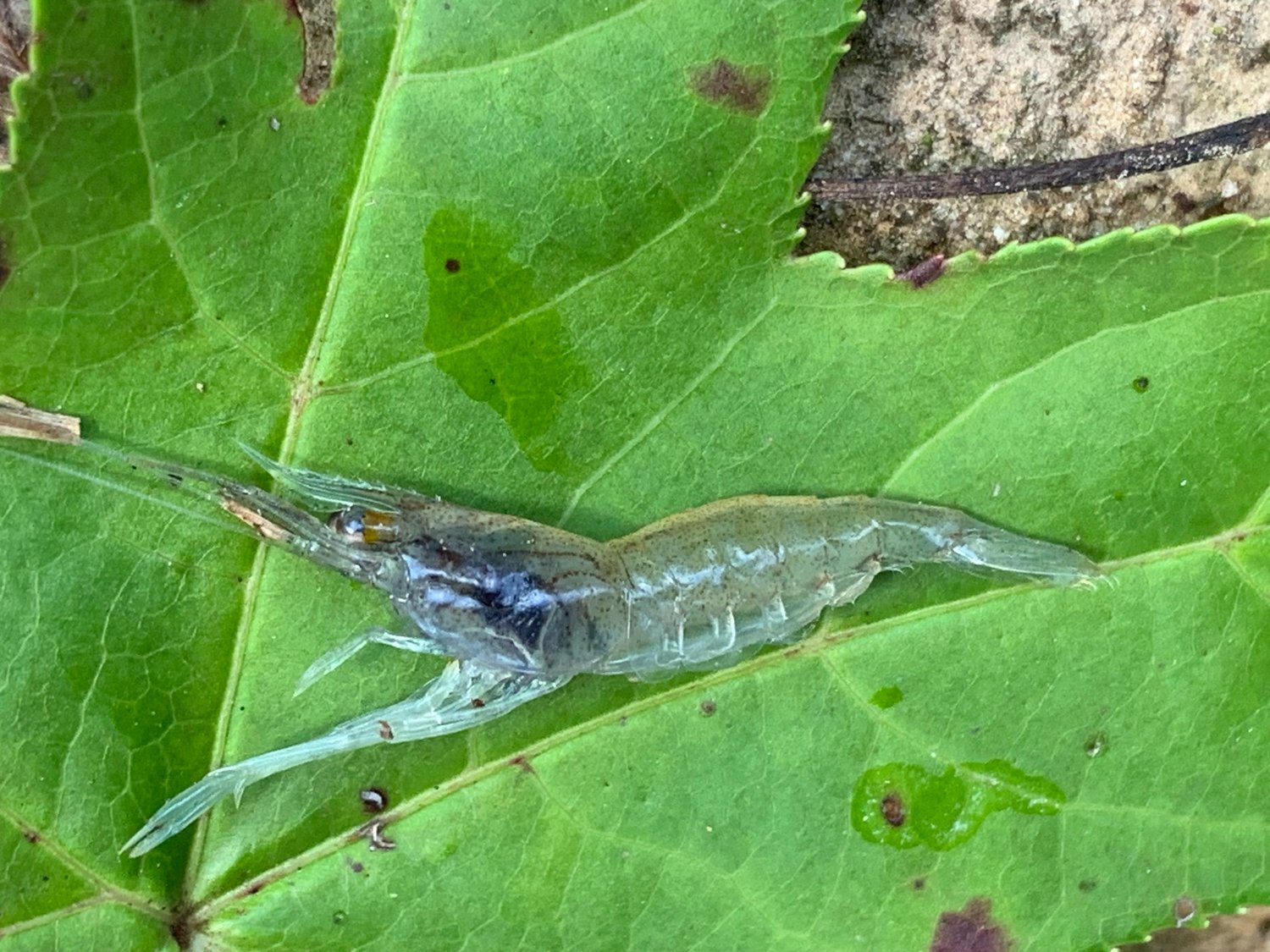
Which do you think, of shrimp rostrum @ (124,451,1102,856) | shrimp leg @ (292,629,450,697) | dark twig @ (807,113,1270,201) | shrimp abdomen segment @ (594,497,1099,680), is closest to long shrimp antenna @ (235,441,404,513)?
shrimp rostrum @ (124,451,1102,856)

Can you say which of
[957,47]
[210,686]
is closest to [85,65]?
[210,686]

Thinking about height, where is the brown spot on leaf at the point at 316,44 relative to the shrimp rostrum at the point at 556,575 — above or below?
above

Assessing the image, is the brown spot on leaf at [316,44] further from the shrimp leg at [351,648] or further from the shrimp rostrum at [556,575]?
the shrimp leg at [351,648]

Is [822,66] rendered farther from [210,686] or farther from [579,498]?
[210,686]

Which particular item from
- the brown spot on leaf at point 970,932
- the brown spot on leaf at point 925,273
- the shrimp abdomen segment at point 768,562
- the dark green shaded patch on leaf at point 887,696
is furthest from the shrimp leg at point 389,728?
the brown spot on leaf at point 925,273

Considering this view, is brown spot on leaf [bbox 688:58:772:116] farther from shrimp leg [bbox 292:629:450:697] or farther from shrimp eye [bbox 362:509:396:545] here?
shrimp leg [bbox 292:629:450:697]

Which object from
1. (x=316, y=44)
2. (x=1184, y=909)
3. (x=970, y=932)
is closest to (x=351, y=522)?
(x=316, y=44)
